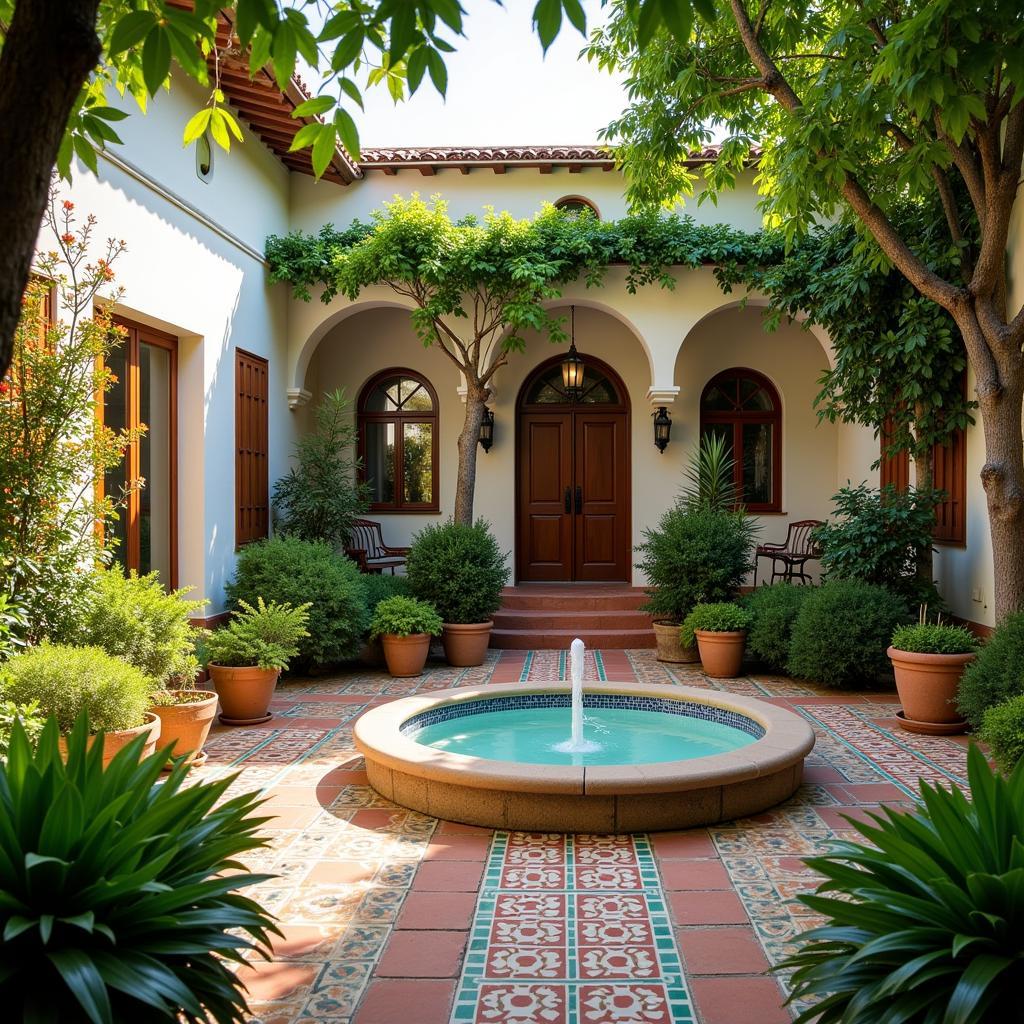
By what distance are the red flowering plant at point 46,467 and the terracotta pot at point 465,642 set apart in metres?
4.25

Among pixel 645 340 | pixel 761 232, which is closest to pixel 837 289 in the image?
pixel 761 232

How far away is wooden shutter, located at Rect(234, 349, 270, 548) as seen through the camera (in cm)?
977

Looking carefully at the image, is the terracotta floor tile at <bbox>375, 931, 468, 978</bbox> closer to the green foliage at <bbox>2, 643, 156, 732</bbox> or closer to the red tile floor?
the red tile floor

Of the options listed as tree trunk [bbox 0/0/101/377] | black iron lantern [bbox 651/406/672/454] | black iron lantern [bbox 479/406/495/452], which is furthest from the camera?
black iron lantern [bbox 479/406/495/452]

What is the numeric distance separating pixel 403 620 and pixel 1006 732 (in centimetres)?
535

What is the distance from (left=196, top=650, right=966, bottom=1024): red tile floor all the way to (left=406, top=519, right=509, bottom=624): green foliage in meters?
3.45

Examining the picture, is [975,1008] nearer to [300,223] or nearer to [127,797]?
[127,797]

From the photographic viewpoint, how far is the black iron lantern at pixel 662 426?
1204 centimetres

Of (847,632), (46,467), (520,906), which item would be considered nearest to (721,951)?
(520,906)

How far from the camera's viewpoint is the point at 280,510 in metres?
11.0

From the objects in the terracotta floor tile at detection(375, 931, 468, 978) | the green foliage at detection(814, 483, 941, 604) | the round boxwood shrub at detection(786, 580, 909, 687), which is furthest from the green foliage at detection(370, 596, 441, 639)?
the terracotta floor tile at detection(375, 931, 468, 978)

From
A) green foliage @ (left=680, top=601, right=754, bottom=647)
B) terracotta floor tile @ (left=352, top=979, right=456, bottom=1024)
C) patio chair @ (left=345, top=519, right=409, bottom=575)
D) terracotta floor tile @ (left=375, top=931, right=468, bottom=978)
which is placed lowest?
terracotta floor tile @ (left=375, top=931, right=468, bottom=978)

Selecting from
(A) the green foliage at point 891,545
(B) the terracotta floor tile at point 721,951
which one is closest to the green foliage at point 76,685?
(B) the terracotta floor tile at point 721,951

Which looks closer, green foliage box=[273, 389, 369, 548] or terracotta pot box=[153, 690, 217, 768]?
terracotta pot box=[153, 690, 217, 768]
